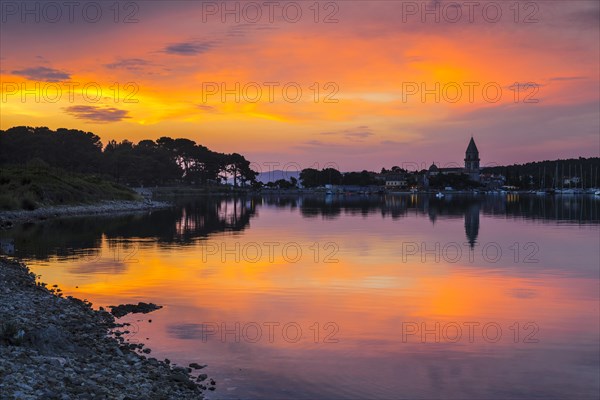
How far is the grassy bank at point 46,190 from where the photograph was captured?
72.3 m

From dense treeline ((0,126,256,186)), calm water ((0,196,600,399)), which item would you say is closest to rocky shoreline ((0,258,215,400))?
calm water ((0,196,600,399))

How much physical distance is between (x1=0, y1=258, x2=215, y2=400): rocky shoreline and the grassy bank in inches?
2218

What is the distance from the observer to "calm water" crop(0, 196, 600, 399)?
14.3m

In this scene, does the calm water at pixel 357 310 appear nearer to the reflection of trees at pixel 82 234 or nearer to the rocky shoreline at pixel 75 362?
the reflection of trees at pixel 82 234

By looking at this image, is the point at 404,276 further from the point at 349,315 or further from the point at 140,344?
the point at 140,344

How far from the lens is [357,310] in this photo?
21.6m

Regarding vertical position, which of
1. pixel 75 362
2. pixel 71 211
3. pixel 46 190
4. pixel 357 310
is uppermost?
pixel 46 190

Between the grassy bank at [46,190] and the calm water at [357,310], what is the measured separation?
28869mm

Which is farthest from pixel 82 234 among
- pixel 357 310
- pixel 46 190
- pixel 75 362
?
pixel 75 362

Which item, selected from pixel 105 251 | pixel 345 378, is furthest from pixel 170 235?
pixel 345 378

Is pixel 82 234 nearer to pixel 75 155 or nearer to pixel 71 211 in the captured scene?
pixel 71 211

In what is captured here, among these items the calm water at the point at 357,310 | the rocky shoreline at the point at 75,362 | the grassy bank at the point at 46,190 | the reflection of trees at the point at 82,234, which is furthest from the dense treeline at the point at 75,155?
the rocky shoreline at the point at 75,362

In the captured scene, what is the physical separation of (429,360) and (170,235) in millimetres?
39160

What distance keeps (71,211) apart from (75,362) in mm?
72896
